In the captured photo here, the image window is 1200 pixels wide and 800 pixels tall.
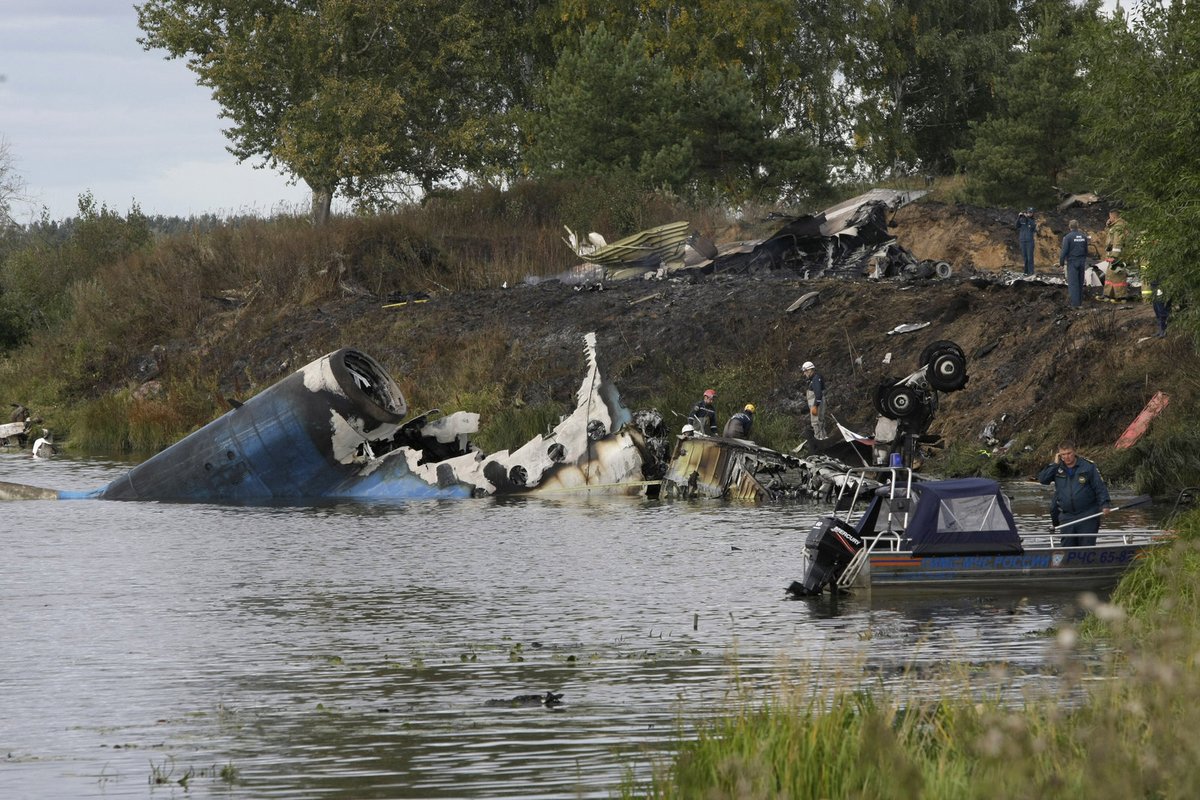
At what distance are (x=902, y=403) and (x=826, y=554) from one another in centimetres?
1130

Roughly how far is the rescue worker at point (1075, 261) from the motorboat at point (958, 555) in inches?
758

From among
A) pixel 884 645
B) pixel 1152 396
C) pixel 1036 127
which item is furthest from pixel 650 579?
pixel 1036 127

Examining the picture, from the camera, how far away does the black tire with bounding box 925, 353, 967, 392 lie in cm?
3147

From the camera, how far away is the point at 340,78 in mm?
63062

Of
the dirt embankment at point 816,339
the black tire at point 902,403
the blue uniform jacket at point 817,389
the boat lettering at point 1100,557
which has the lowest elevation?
the boat lettering at point 1100,557

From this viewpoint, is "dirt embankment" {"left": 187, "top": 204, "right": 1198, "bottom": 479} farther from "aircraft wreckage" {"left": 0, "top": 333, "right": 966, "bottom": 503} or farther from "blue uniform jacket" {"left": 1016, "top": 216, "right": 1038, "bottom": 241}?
"aircraft wreckage" {"left": 0, "top": 333, "right": 966, "bottom": 503}

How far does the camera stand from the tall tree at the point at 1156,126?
22.8 metres

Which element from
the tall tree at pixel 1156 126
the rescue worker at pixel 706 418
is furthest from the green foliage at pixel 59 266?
the tall tree at pixel 1156 126

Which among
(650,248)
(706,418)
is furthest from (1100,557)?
(650,248)

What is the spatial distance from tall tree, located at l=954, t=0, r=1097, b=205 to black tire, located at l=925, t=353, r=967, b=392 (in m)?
33.2

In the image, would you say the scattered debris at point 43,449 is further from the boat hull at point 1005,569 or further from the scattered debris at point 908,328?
the boat hull at point 1005,569

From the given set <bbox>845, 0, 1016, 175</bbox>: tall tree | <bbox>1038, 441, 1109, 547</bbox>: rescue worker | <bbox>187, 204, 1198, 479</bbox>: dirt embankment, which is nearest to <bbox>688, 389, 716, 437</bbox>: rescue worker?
<bbox>187, 204, 1198, 479</bbox>: dirt embankment

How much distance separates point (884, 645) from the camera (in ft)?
51.0

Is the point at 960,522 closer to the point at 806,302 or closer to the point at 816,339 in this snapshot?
→ the point at 816,339
